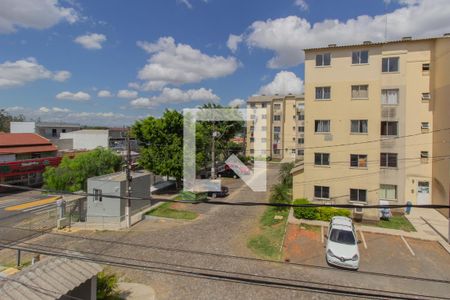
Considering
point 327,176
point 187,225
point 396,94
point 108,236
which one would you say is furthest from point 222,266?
point 396,94

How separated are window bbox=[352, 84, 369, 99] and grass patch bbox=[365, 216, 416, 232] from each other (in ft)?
29.4

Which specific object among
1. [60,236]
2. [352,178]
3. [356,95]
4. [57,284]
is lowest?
[60,236]

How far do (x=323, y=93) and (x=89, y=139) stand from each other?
42.3 metres

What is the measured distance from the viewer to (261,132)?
59125 millimetres

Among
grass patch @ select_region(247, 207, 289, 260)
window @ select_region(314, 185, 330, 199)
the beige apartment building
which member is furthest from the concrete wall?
grass patch @ select_region(247, 207, 289, 260)

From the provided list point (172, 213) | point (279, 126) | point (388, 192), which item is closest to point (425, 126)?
point (388, 192)

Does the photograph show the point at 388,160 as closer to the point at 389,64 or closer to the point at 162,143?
the point at 389,64

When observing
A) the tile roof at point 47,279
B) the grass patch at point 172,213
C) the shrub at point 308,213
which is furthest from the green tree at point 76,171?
the shrub at point 308,213

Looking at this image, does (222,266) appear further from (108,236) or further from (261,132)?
(261,132)

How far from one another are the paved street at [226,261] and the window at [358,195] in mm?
3482

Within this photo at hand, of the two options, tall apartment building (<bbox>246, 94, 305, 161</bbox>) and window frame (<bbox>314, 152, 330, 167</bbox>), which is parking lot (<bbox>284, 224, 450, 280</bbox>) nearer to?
window frame (<bbox>314, 152, 330, 167</bbox>)

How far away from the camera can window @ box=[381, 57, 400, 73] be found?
1981 cm

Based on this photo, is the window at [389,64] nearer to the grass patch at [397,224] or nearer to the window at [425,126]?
the window at [425,126]

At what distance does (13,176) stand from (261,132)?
142 feet
